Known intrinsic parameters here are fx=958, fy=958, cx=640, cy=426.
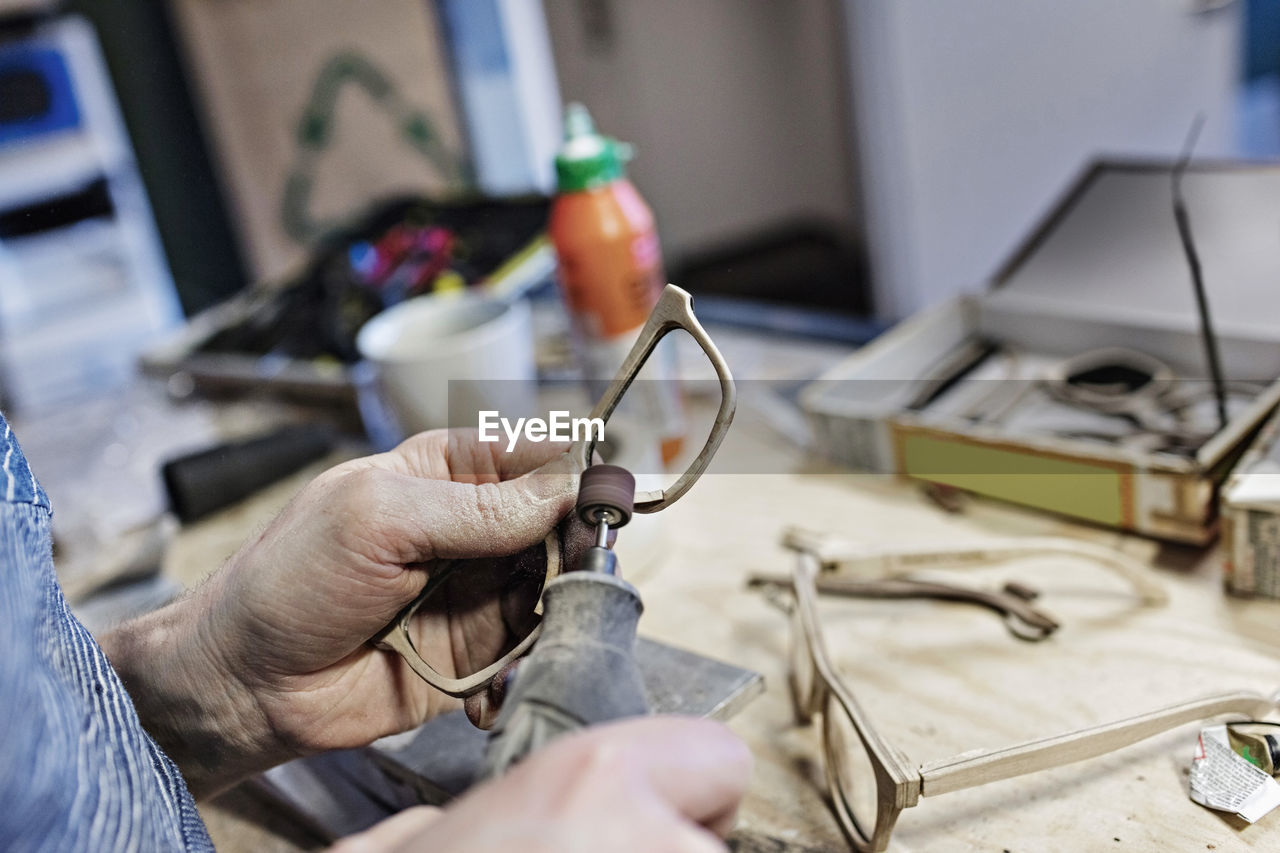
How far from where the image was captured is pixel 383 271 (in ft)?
4.29

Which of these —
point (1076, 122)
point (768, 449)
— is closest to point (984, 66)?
point (1076, 122)

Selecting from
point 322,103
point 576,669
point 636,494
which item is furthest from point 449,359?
point 322,103

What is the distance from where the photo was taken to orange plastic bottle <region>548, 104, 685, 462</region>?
82 centimetres

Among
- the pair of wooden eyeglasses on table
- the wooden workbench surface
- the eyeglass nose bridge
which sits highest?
the eyeglass nose bridge

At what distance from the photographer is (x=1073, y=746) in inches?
18.0

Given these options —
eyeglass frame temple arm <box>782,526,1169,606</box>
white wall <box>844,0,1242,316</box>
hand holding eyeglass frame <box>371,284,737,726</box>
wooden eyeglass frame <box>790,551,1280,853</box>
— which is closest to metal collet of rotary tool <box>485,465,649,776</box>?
hand holding eyeglass frame <box>371,284,737,726</box>

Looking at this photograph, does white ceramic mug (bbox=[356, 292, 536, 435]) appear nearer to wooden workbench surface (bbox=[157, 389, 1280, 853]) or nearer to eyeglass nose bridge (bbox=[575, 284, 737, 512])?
wooden workbench surface (bbox=[157, 389, 1280, 853])

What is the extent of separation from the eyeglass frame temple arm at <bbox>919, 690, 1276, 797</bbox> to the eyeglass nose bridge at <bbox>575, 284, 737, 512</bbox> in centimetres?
18

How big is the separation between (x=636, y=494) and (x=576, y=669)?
12 cm

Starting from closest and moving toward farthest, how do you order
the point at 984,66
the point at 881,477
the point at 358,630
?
the point at 358,630, the point at 881,477, the point at 984,66

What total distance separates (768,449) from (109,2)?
180 cm

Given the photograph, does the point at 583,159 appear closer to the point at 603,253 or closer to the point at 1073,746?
the point at 603,253

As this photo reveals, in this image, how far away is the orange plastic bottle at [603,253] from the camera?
2.69 feet

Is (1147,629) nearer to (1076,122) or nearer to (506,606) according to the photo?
(506,606)
